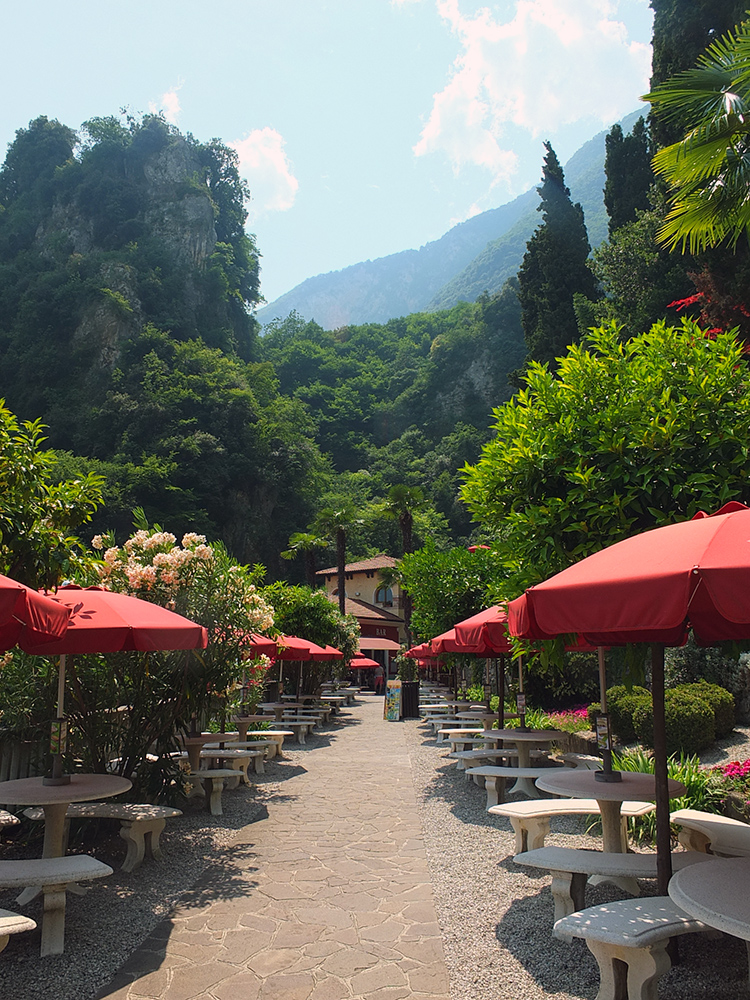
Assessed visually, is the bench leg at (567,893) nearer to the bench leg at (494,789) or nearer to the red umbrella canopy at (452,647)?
the bench leg at (494,789)

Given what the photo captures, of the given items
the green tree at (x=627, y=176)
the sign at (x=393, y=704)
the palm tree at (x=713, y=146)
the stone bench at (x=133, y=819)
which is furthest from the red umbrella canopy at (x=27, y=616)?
the green tree at (x=627, y=176)

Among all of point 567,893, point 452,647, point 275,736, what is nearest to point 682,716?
point 452,647

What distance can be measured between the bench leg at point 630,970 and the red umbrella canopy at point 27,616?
3.24 meters

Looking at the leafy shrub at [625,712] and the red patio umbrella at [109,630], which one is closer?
the red patio umbrella at [109,630]

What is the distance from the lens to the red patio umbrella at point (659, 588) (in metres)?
2.59

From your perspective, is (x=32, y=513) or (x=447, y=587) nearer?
(x=32, y=513)

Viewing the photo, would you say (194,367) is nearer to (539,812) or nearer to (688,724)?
(688,724)

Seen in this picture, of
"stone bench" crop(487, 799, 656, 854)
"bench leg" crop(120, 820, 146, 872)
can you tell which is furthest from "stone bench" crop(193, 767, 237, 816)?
"stone bench" crop(487, 799, 656, 854)

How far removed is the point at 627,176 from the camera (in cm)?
2861

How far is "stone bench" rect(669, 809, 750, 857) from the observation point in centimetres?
464

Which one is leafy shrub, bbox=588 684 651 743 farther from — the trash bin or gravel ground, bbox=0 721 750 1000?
the trash bin

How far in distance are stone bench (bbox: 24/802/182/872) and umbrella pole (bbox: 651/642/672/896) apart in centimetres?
398

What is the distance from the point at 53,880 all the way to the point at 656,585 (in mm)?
3842

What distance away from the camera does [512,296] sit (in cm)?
7069
